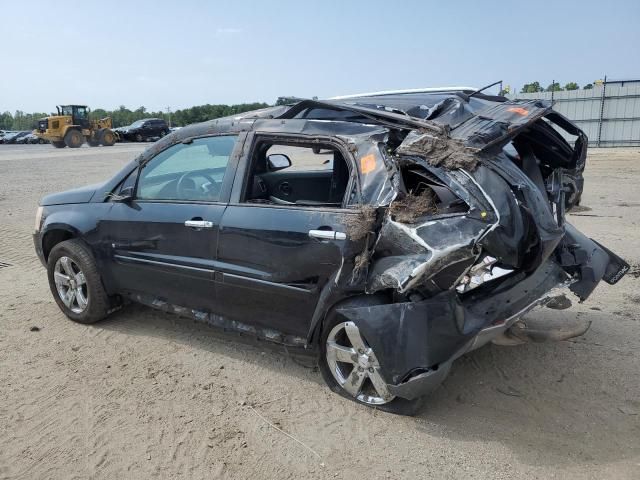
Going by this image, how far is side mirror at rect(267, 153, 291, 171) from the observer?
4.66 metres

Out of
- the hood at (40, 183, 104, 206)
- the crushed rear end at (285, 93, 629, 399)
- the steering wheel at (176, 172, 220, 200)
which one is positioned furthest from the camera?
the hood at (40, 183, 104, 206)

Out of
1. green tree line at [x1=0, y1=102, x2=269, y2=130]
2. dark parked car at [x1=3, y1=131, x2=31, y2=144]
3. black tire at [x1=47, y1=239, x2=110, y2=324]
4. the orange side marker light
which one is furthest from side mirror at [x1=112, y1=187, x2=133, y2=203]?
dark parked car at [x1=3, y1=131, x2=31, y2=144]

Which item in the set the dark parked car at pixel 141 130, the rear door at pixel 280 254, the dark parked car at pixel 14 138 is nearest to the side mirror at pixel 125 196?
the rear door at pixel 280 254

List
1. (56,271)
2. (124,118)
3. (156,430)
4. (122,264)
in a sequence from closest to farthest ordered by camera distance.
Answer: (156,430)
(122,264)
(56,271)
(124,118)

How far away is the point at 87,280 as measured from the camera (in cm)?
471

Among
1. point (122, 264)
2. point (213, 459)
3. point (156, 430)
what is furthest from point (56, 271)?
point (213, 459)

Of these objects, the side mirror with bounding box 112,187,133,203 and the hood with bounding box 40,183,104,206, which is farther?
the hood with bounding box 40,183,104,206

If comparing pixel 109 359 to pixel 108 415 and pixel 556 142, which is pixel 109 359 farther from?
pixel 556 142

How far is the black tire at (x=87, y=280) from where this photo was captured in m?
4.70

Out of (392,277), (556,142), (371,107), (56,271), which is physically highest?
(371,107)

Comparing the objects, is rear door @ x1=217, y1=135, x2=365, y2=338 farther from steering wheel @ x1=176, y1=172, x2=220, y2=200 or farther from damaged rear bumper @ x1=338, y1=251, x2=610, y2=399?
damaged rear bumper @ x1=338, y1=251, x2=610, y2=399

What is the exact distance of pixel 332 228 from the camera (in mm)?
3275

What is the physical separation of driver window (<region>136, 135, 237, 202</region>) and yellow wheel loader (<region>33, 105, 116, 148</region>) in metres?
34.2

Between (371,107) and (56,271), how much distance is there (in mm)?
3251
